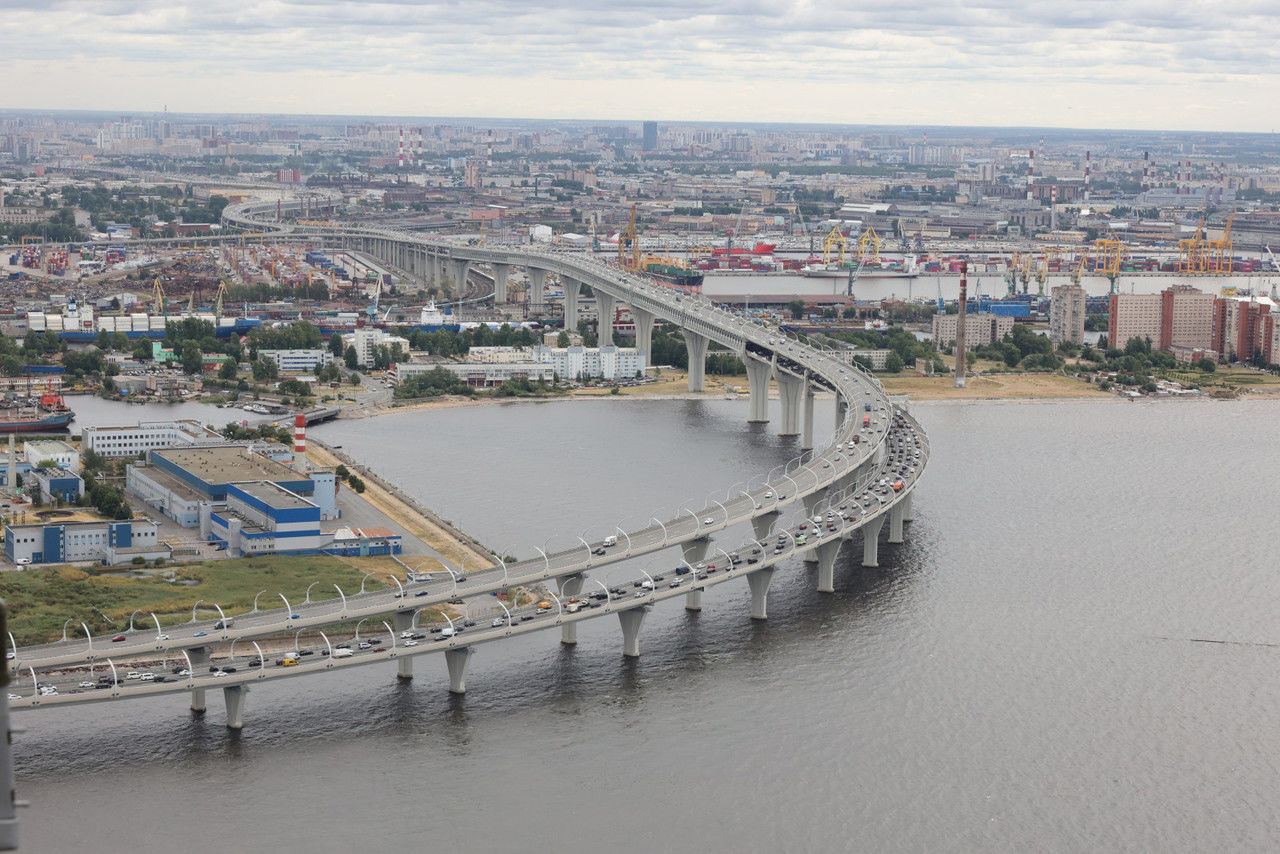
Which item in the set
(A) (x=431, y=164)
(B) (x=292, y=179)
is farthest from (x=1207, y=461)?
(A) (x=431, y=164)

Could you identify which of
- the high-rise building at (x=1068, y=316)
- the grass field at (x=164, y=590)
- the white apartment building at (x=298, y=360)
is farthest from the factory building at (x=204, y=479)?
the high-rise building at (x=1068, y=316)

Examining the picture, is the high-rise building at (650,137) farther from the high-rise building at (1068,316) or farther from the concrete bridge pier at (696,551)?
the concrete bridge pier at (696,551)

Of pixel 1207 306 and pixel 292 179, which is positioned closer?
pixel 1207 306

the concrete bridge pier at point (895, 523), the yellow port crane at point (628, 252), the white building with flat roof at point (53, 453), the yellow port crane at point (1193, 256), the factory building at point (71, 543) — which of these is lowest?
the concrete bridge pier at point (895, 523)

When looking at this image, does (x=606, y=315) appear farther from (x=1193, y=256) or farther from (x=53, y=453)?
(x=1193, y=256)

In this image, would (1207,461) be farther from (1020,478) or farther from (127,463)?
(127,463)

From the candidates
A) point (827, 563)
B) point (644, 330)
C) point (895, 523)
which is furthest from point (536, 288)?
point (827, 563)
